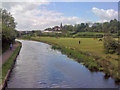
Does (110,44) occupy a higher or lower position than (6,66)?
higher

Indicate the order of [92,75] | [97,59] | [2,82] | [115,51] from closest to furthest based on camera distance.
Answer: [2,82] < [92,75] < [97,59] < [115,51]

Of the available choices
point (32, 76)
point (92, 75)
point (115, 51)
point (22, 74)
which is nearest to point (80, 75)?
point (92, 75)

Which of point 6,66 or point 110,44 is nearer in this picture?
point 6,66

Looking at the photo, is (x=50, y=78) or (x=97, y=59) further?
(x=97, y=59)

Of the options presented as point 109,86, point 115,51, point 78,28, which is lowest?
point 109,86

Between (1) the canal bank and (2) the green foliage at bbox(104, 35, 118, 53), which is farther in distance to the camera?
(2) the green foliage at bbox(104, 35, 118, 53)

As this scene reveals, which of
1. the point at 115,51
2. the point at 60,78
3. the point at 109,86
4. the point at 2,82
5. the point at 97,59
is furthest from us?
the point at 115,51

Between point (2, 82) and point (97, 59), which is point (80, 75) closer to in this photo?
point (97, 59)

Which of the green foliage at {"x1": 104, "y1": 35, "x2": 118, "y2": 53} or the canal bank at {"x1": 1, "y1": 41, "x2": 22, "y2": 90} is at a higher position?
the green foliage at {"x1": 104, "y1": 35, "x2": 118, "y2": 53}

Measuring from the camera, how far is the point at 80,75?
19953 millimetres

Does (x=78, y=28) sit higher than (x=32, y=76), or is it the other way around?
(x=78, y=28)

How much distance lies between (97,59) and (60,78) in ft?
33.5

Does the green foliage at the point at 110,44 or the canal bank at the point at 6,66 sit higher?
the green foliage at the point at 110,44

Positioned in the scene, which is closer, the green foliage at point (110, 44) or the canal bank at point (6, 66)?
the canal bank at point (6, 66)
